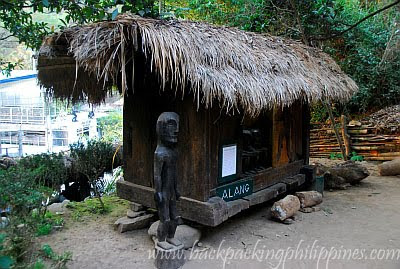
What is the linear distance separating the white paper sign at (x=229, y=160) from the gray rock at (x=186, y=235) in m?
0.79

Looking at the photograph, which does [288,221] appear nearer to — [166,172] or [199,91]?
[166,172]

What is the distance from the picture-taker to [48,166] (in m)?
5.58

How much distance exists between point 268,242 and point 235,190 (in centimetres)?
75

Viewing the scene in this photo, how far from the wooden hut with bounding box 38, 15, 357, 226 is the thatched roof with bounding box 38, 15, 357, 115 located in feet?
0.04

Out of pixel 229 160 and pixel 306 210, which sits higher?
pixel 229 160

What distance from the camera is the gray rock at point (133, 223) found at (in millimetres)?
4666

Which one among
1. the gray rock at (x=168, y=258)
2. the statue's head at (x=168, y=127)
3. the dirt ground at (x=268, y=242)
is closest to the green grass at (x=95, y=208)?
the dirt ground at (x=268, y=242)

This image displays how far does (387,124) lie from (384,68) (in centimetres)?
182

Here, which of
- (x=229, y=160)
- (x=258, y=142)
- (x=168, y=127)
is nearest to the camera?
(x=168, y=127)

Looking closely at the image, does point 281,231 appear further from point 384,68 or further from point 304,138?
point 384,68

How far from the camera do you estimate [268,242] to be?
4359 millimetres

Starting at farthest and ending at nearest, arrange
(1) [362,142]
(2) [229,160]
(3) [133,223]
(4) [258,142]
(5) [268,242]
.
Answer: (1) [362,142], (4) [258,142], (3) [133,223], (2) [229,160], (5) [268,242]

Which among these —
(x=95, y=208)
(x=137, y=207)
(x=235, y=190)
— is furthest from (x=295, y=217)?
(x=95, y=208)

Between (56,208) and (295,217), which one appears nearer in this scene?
(295,217)
